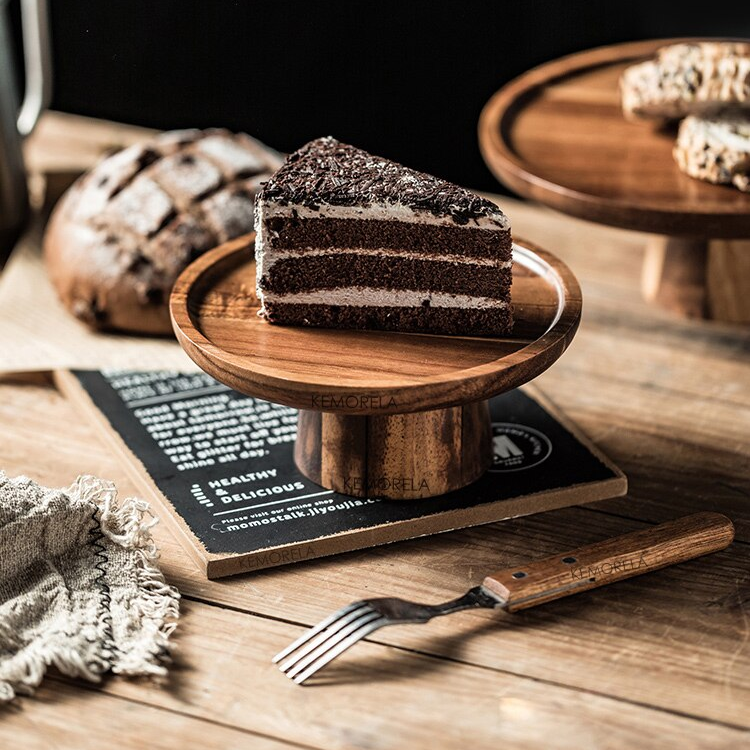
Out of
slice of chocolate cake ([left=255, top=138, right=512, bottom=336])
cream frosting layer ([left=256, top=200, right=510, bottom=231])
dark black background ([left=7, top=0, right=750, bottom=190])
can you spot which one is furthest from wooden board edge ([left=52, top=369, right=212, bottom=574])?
dark black background ([left=7, top=0, right=750, bottom=190])

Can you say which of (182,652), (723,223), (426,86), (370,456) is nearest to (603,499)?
(370,456)

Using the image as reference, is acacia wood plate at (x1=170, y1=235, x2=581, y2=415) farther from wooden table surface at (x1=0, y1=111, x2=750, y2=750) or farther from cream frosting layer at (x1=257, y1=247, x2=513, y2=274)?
wooden table surface at (x1=0, y1=111, x2=750, y2=750)

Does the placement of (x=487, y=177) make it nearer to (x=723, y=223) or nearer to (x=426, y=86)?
(x=426, y=86)

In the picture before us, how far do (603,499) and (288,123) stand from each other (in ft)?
5.27

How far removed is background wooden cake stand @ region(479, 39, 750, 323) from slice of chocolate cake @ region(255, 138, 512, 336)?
0.40 m

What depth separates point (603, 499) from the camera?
156 centimetres

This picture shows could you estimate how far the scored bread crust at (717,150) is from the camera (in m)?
1.78

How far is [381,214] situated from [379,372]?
0.21 meters

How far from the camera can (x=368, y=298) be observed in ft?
4.83

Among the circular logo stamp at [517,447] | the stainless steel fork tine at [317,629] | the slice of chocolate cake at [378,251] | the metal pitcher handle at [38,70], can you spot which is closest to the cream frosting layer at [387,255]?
the slice of chocolate cake at [378,251]

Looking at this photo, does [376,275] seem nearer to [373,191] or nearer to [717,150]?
[373,191]

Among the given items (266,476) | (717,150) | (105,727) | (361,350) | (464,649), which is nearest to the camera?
(105,727)

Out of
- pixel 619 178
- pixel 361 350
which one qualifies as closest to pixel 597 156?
pixel 619 178

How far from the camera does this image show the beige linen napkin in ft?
4.00
